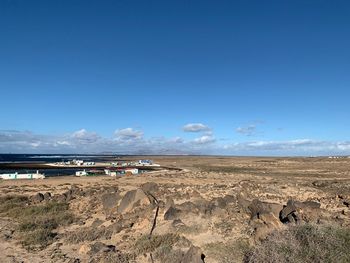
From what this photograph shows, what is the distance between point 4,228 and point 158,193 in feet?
34.8

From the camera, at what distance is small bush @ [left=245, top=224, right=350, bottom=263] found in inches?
414

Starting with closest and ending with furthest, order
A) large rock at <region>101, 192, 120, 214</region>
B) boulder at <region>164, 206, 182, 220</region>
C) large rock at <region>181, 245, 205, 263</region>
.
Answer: large rock at <region>181, 245, 205, 263</region>, boulder at <region>164, 206, 182, 220</region>, large rock at <region>101, 192, 120, 214</region>

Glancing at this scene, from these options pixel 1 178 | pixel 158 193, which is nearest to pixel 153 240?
pixel 158 193

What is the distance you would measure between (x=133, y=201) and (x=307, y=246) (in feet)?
41.2

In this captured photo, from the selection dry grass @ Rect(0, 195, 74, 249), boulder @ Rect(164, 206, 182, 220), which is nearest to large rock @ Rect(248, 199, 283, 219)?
boulder @ Rect(164, 206, 182, 220)

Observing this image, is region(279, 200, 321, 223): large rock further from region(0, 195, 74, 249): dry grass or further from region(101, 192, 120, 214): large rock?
region(0, 195, 74, 249): dry grass

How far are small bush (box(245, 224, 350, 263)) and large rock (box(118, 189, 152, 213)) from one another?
10.4 m

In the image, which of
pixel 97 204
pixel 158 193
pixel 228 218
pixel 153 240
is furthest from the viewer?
pixel 158 193

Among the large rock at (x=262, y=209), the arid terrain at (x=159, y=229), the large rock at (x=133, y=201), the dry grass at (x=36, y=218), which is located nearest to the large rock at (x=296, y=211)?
the arid terrain at (x=159, y=229)

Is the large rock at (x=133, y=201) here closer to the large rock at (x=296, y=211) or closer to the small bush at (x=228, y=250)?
the small bush at (x=228, y=250)

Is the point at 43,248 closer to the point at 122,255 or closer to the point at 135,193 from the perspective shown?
the point at 122,255

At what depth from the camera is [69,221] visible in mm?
20938

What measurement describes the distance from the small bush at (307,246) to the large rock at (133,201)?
34.0 ft

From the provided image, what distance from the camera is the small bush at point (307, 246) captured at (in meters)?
10.5
